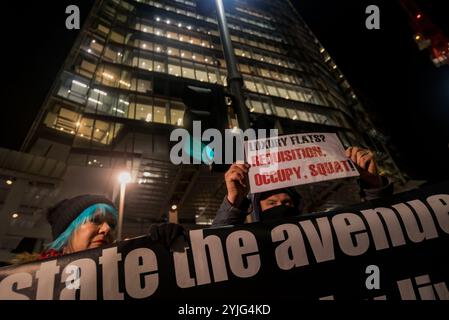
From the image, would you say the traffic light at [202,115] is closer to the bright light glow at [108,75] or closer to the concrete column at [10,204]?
the concrete column at [10,204]

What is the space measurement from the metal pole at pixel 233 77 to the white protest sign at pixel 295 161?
53.7 inches

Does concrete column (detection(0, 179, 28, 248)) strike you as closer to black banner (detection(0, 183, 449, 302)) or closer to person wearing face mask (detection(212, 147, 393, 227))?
black banner (detection(0, 183, 449, 302))

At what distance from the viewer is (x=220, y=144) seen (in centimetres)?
365

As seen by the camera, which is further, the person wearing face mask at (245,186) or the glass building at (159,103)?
the glass building at (159,103)

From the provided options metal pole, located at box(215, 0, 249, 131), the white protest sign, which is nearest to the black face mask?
the white protest sign

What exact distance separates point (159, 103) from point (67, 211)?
60.3 feet

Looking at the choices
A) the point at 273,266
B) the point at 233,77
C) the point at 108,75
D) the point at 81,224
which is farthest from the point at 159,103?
the point at 273,266

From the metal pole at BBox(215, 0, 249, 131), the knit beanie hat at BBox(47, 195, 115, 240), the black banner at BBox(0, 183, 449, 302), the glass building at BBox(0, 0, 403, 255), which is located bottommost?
the black banner at BBox(0, 183, 449, 302)

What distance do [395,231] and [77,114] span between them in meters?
16.9

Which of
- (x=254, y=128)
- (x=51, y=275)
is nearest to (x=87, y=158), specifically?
(x=254, y=128)

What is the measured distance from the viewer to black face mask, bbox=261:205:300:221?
9.34ft

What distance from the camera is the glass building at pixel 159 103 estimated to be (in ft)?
48.1

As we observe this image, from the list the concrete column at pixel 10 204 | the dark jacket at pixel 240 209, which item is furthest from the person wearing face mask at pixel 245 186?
the concrete column at pixel 10 204

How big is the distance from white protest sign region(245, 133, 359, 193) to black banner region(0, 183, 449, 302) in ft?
2.20
